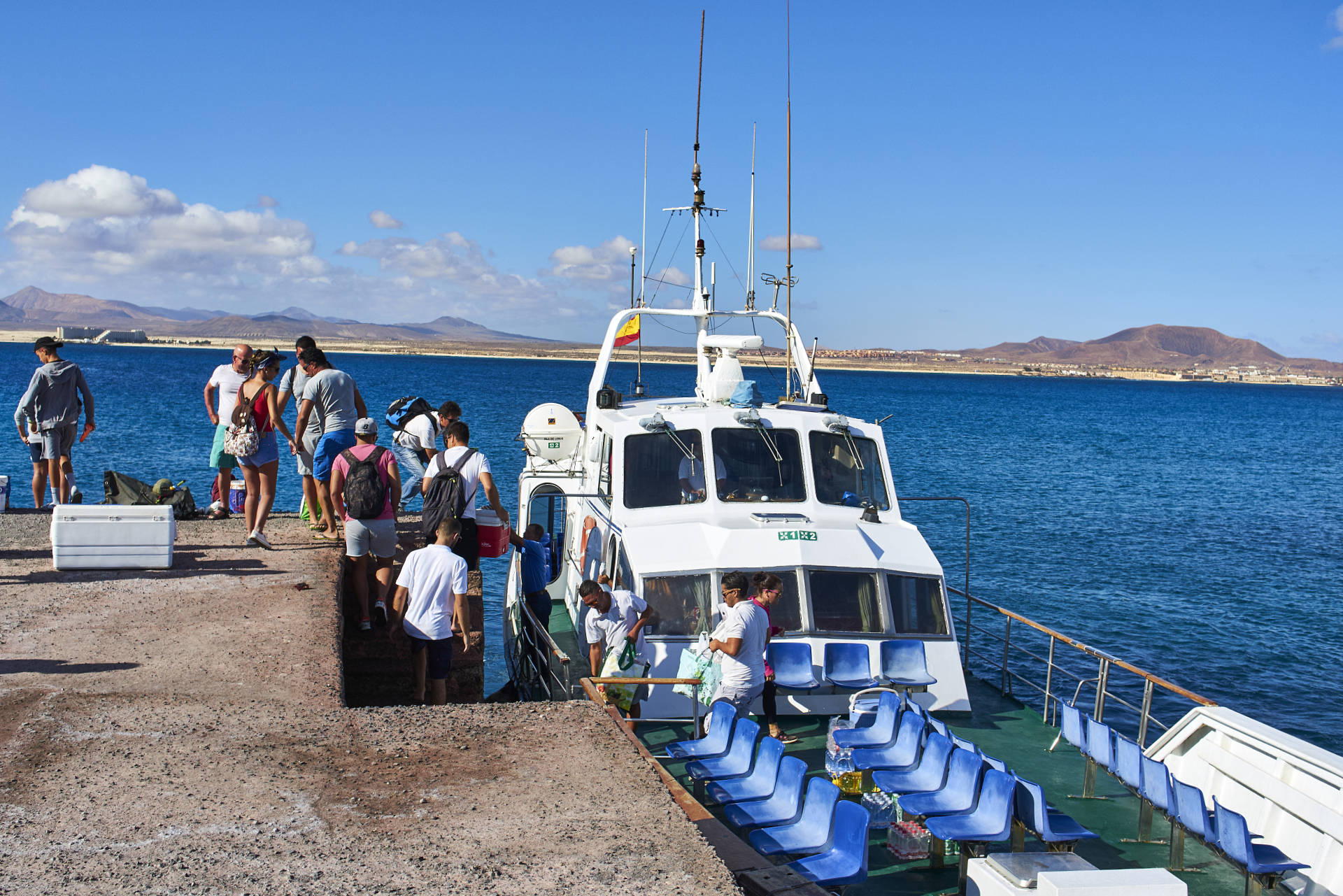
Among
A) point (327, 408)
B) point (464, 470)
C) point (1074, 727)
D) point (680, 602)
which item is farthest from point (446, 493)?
point (1074, 727)

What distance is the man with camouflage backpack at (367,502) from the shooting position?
871cm

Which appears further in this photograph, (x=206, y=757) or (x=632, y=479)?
(x=632, y=479)

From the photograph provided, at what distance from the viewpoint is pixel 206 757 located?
5.65 metres

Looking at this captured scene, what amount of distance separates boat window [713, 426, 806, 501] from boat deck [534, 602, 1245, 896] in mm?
2152

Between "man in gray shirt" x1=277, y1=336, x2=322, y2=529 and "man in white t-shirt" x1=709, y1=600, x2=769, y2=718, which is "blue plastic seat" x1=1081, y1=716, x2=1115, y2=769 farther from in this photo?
"man in gray shirt" x1=277, y1=336, x2=322, y2=529

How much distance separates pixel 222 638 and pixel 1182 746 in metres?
7.10

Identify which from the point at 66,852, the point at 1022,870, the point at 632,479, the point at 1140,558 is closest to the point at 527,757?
the point at 66,852

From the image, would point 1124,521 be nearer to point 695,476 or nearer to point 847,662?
point 695,476

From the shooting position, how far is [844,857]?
5.30 m

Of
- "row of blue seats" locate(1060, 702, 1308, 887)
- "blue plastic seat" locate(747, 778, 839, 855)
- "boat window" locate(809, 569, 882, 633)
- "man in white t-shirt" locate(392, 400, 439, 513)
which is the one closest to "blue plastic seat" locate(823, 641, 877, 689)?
"boat window" locate(809, 569, 882, 633)

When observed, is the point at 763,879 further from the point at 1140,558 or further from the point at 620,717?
the point at 1140,558

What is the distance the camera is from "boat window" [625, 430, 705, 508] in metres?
9.96

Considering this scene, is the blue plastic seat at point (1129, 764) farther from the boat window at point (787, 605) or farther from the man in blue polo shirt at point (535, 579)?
the man in blue polo shirt at point (535, 579)

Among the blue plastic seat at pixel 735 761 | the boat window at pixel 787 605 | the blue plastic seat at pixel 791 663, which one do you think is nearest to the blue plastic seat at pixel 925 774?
the blue plastic seat at pixel 735 761
